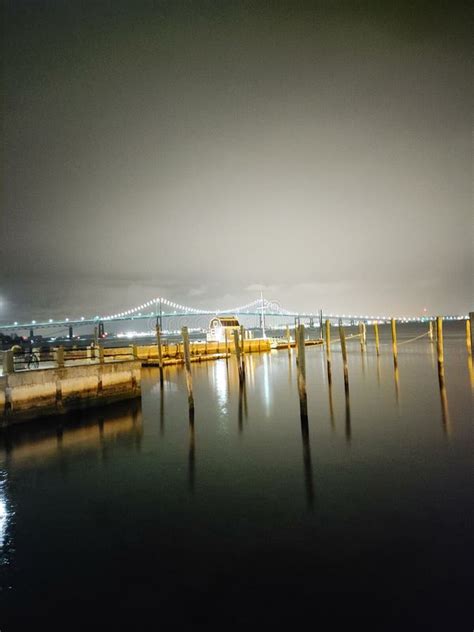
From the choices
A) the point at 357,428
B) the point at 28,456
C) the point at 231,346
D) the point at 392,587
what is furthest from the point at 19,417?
the point at 231,346

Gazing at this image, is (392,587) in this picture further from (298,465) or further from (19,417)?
(19,417)

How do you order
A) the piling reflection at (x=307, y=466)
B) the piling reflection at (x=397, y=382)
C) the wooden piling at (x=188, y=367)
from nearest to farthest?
the piling reflection at (x=307, y=466) < the wooden piling at (x=188, y=367) < the piling reflection at (x=397, y=382)

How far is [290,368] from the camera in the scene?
3017 centimetres

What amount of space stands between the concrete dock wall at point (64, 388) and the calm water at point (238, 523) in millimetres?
533

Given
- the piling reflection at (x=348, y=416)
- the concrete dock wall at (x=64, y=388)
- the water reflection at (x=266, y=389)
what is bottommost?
the piling reflection at (x=348, y=416)

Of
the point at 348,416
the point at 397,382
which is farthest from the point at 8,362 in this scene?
the point at 397,382

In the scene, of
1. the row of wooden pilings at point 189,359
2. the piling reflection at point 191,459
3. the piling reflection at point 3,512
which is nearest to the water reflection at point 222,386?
the row of wooden pilings at point 189,359

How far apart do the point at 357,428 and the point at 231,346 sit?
106 ft

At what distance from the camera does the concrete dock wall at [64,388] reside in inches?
456

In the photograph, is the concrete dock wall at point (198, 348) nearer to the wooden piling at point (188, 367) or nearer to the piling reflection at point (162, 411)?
the piling reflection at point (162, 411)

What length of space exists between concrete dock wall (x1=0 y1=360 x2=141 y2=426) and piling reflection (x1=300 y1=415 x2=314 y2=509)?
749 cm

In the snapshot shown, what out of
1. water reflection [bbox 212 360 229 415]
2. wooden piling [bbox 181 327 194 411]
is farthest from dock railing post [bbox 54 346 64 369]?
water reflection [bbox 212 360 229 415]

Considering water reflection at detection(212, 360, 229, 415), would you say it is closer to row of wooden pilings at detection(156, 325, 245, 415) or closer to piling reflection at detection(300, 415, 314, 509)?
row of wooden pilings at detection(156, 325, 245, 415)

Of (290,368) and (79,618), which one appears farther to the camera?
(290,368)
